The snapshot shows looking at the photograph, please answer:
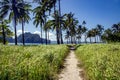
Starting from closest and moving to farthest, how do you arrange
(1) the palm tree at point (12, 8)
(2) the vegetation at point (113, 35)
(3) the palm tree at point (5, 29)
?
(1) the palm tree at point (12, 8)
(3) the palm tree at point (5, 29)
(2) the vegetation at point (113, 35)

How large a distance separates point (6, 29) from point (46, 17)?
12.3 metres

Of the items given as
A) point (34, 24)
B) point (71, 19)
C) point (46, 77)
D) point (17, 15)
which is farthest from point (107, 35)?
point (46, 77)

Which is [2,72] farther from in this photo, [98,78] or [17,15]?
[17,15]

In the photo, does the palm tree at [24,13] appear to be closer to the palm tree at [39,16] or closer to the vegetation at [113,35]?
the palm tree at [39,16]

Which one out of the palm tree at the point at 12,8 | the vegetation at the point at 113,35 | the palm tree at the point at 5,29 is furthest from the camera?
the vegetation at the point at 113,35

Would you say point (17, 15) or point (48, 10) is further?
point (48, 10)

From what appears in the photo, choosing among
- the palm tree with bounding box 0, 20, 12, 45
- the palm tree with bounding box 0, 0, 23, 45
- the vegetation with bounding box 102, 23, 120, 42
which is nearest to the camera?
the palm tree with bounding box 0, 0, 23, 45

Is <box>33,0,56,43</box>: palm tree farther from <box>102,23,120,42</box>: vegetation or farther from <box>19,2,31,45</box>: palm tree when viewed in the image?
<box>102,23,120,42</box>: vegetation

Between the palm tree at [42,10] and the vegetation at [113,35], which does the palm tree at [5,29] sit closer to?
the palm tree at [42,10]

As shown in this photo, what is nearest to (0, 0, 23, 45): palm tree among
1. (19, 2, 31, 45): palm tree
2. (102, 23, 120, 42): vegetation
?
(19, 2, 31, 45): palm tree

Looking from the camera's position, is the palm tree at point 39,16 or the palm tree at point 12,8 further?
the palm tree at point 39,16

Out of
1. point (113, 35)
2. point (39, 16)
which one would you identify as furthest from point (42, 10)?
point (113, 35)

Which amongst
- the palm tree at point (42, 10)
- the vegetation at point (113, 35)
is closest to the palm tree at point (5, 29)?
the palm tree at point (42, 10)

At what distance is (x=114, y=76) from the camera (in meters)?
8.27
